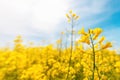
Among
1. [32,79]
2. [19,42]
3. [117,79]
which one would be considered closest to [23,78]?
[32,79]

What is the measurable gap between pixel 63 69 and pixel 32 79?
1.24 metres

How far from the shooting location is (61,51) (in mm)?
11445

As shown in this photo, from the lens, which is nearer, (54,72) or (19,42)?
(54,72)

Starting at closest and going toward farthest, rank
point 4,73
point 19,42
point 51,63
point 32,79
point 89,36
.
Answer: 1. point 89,36
2. point 32,79
3. point 4,73
4. point 51,63
5. point 19,42

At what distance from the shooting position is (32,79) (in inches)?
253

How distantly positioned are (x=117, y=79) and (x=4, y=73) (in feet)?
8.87

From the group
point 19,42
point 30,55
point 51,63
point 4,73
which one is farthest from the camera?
point 19,42

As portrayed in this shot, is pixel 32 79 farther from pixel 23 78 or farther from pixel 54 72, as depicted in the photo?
pixel 54 72

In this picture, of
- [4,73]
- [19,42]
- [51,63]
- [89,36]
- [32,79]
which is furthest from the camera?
[19,42]

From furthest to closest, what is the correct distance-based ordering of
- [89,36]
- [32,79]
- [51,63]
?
[51,63] → [32,79] → [89,36]

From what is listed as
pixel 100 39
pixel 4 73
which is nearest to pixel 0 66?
pixel 4 73

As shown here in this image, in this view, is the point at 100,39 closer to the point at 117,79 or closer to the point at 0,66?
the point at 0,66

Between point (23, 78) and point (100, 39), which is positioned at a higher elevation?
point (100, 39)

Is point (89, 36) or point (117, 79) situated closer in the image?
point (89, 36)
